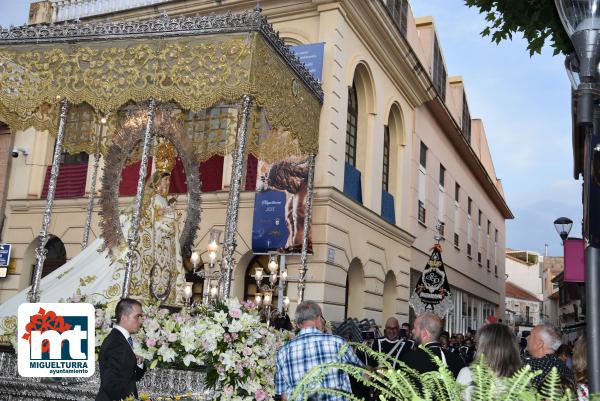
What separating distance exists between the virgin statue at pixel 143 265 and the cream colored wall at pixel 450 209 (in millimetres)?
12661

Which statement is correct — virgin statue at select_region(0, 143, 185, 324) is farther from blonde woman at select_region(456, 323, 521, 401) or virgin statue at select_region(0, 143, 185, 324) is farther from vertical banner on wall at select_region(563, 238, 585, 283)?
vertical banner on wall at select_region(563, 238, 585, 283)

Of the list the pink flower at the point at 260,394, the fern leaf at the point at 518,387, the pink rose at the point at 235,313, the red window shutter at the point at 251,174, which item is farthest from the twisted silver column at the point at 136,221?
the fern leaf at the point at 518,387

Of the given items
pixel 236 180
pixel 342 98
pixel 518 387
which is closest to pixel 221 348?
pixel 236 180

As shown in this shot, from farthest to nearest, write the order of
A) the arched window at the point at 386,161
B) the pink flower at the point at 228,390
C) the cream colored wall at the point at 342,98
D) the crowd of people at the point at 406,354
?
the arched window at the point at 386,161
the cream colored wall at the point at 342,98
the pink flower at the point at 228,390
the crowd of people at the point at 406,354

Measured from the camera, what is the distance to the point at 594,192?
2.91 metres

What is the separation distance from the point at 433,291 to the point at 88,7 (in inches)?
481

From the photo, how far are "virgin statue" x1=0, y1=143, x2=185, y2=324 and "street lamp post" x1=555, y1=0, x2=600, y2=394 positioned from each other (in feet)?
21.0

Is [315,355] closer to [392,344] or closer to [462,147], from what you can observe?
[392,344]

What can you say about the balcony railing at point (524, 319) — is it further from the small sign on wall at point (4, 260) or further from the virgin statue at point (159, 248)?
the virgin statue at point (159, 248)

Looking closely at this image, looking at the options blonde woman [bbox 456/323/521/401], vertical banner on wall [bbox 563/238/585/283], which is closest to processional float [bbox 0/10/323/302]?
blonde woman [bbox 456/323/521/401]

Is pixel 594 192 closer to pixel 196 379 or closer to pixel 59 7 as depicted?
pixel 196 379

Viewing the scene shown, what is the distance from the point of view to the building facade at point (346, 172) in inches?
578

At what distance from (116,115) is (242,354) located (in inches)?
233

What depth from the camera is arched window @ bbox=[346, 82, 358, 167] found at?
55.2ft
